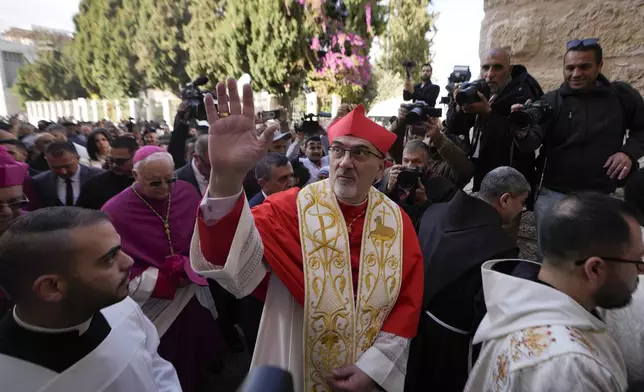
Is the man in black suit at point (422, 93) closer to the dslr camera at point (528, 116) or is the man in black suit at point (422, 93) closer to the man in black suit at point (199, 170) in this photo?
the dslr camera at point (528, 116)

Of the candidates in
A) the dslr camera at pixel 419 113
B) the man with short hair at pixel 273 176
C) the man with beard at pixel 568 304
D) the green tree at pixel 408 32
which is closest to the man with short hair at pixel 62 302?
the man with beard at pixel 568 304

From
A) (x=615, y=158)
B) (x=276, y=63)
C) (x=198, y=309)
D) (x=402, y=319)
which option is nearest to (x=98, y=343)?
(x=402, y=319)

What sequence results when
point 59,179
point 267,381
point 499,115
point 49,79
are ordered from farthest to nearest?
point 49,79
point 59,179
point 499,115
point 267,381

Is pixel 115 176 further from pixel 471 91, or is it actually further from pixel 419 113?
pixel 471 91

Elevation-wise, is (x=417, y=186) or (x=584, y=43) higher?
(x=584, y=43)

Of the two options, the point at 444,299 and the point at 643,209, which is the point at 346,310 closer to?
the point at 444,299

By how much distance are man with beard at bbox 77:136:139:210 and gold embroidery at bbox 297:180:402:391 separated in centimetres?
226

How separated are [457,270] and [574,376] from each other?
946mm

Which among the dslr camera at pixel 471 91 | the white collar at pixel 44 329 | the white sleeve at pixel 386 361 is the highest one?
the dslr camera at pixel 471 91

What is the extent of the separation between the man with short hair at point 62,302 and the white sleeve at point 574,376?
1.42 m

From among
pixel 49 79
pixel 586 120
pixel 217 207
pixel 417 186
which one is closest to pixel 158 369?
pixel 217 207

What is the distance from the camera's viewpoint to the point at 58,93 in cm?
3619

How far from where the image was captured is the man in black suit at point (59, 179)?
12.4ft

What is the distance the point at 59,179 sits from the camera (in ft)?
12.7
